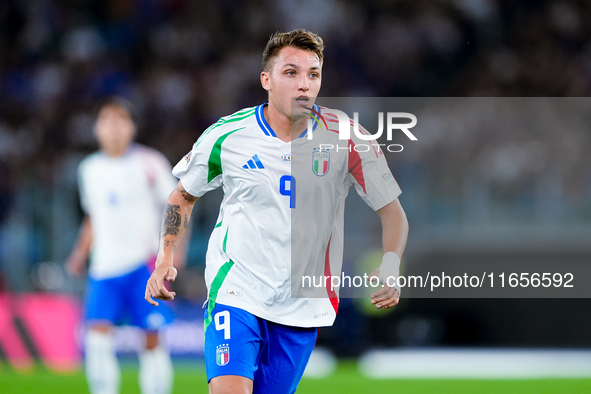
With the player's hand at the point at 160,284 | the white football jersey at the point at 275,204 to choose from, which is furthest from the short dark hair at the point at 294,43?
the player's hand at the point at 160,284

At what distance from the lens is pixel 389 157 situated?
1137 cm

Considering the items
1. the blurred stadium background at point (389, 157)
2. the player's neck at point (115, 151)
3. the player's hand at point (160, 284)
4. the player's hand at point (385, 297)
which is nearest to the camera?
the player's hand at point (385, 297)

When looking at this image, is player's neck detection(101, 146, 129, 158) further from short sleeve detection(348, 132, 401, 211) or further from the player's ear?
short sleeve detection(348, 132, 401, 211)

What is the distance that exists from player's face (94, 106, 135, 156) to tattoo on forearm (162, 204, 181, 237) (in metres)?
3.27

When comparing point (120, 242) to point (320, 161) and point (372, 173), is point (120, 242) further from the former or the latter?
point (372, 173)

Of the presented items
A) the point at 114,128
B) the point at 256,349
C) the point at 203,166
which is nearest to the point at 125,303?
the point at 114,128

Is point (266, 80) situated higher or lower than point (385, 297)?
higher

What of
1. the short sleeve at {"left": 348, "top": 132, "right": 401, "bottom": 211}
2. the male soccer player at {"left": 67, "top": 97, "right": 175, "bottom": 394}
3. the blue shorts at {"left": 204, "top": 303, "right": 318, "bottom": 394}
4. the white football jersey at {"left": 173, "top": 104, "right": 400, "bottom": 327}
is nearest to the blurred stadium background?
the male soccer player at {"left": 67, "top": 97, "right": 175, "bottom": 394}

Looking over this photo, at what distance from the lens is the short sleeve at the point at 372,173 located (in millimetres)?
4164

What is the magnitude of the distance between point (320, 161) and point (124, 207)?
371cm

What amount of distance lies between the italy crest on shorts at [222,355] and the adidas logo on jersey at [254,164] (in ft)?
3.08

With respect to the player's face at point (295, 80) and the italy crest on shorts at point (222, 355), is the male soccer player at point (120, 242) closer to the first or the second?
the italy crest on shorts at point (222, 355)

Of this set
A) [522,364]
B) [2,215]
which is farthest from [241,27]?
[522,364]

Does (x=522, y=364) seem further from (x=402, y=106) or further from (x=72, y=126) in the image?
(x=72, y=126)
